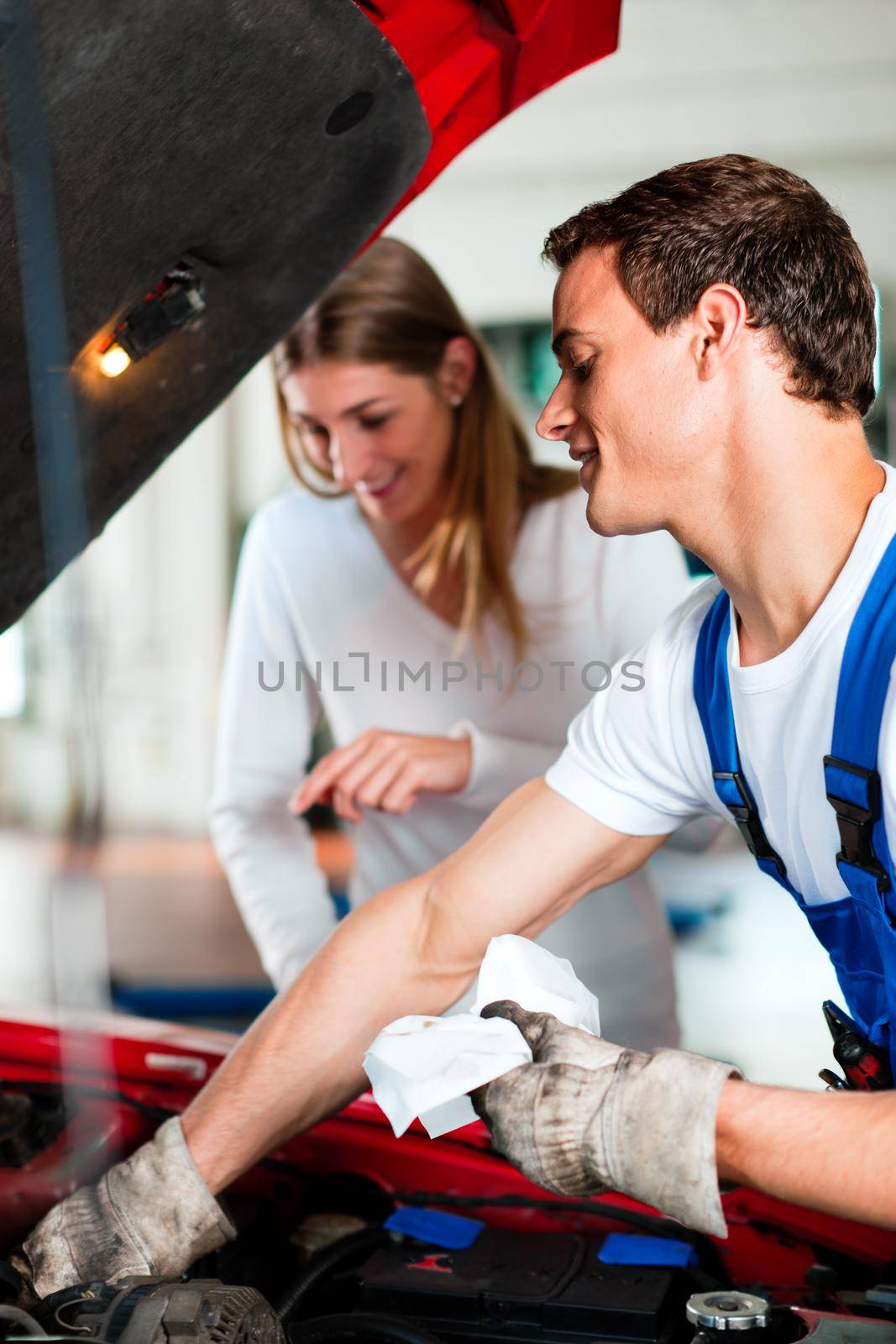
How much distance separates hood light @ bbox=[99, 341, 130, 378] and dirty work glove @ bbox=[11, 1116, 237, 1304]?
2.30ft

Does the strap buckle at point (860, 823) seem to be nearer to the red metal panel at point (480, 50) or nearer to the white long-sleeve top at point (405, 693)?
the red metal panel at point (480, 50)

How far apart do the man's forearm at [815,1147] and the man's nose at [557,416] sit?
1.93ft

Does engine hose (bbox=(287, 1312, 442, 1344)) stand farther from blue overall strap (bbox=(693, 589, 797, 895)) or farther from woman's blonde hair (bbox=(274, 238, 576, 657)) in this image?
woman's blonde hair (bbox=(274, 238, 576, 657))

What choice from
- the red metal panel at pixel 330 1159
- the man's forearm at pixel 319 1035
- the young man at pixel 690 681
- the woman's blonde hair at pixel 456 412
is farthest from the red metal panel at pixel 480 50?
the red metal panel at pixel 330 1159

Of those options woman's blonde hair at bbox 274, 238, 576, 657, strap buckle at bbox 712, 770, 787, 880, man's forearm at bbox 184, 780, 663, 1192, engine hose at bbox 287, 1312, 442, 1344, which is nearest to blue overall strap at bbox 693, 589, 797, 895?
strap buckle at bbox 712, 770, 787, 880

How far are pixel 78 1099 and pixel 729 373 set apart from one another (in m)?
0.97

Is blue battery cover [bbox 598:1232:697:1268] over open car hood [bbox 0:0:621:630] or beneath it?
beneath

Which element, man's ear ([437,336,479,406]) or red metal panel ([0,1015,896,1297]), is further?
man's ear ([437,336,479,406])

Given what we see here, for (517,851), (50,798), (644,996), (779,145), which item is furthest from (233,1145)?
(50,798)

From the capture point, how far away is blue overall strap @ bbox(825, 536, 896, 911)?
3.02ft

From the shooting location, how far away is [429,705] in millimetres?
2072

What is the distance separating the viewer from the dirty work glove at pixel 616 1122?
0.78 m

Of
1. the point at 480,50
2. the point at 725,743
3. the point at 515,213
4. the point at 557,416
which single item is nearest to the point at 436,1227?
the point at 725,743

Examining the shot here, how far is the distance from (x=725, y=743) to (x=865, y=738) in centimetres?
20
